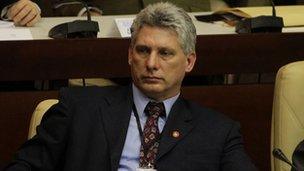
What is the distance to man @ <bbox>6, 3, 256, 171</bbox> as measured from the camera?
1.75m

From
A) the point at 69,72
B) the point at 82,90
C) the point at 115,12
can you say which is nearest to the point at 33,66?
the point at 69,72

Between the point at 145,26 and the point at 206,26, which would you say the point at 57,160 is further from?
the point at 206,26

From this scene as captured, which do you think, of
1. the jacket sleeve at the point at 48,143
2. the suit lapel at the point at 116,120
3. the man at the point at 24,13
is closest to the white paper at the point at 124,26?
the man at the point at 24,13

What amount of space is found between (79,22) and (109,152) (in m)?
0.73

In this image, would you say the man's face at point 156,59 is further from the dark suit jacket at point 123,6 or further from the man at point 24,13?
the dark suit jacket at point 123,6

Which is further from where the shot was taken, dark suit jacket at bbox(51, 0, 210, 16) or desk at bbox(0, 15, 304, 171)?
dark suit jacket at bbox(51, 0, 210, 16)

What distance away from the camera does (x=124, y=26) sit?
2.46 m

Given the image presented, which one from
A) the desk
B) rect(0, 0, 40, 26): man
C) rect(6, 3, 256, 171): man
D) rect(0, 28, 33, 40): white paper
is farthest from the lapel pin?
rect(0, 0, 40, 26): man

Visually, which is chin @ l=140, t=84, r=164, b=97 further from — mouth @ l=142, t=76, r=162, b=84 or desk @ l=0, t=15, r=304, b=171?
desk @ l=0, t=15, r=304, b=171

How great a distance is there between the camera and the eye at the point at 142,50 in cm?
177

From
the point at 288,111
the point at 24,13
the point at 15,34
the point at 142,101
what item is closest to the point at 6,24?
the point at 24,13

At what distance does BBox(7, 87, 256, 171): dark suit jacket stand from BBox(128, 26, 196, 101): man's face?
0.11m

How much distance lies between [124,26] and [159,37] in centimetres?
73

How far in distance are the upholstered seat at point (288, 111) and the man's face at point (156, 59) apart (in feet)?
1.01
